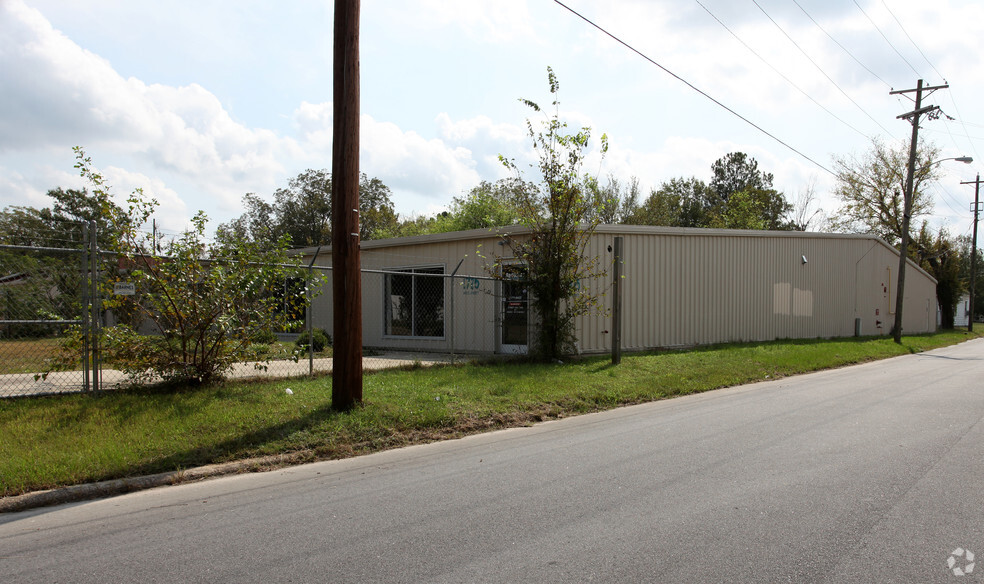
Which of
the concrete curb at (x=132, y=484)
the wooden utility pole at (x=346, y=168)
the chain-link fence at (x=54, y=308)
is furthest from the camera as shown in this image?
the chain-link fence at (x=54, y=308)

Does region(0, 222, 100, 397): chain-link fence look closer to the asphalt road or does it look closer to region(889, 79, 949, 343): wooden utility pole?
the asphalt road

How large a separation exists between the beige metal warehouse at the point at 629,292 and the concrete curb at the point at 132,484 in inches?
251

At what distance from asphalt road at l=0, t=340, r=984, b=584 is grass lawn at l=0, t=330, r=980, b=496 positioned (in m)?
0.53

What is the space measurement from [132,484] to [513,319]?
10.7 metres

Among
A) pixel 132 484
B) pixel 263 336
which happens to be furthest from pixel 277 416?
pixel 263 336

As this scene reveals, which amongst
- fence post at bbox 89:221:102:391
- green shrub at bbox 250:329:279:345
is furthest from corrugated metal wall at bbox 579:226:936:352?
fence post at bbox 89:221:102:391

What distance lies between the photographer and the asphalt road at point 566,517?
3.62 m

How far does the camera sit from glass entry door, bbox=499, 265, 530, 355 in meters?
15.2

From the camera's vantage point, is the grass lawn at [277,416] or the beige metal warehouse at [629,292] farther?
the beige metal warehouse at [629,292]

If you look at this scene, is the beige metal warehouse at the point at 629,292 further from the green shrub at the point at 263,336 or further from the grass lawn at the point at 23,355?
the grass lawn at the point at 23,355

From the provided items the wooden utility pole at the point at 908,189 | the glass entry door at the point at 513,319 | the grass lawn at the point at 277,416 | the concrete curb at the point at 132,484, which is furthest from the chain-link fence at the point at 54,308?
the wooden utility pole at the point at 908,189

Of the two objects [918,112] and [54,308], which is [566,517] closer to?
[54,308]

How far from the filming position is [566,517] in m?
4.48

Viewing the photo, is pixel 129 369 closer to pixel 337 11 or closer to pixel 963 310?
pixel 337 11
